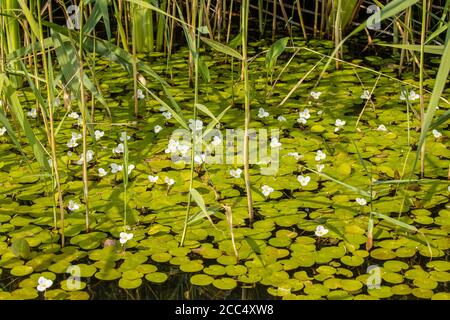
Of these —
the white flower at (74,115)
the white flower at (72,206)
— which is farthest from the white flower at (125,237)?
the white flower at (74,115)

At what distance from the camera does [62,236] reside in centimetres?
219

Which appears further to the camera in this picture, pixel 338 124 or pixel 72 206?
pixel 338 124

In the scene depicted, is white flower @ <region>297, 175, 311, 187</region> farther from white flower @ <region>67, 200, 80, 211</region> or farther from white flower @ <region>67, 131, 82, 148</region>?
white flower @ <region>67, 131, 82, 148</region>

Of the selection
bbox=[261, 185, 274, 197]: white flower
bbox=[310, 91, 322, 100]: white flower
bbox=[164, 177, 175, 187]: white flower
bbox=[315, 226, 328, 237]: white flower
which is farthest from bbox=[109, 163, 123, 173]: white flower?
bbox=[310, 91, 322, 100]: white flower

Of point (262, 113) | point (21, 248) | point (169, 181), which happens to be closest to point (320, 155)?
point (262, 113)

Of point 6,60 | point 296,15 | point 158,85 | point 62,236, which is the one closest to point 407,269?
point 62,236

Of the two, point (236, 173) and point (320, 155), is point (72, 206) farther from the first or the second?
point (320, 155)

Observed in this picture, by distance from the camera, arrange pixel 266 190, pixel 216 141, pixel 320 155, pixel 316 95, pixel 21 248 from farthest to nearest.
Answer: pixel 316 95 → pixel 216 141 → pixel 320 155 → pixel 266 190 → pixel 21 248

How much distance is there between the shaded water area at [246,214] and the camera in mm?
2033

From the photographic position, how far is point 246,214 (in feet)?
7.70

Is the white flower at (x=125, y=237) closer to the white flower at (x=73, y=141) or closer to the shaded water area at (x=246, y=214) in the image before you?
the shaded water area at (x=246, y=214)

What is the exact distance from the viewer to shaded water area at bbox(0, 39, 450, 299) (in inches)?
80.0

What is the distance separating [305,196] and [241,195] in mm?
200
